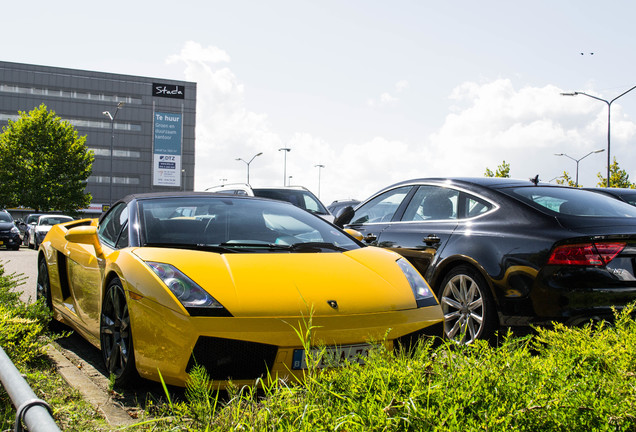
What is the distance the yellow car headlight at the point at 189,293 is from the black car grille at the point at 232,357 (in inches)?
5.8

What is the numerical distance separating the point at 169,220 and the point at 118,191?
320 feet

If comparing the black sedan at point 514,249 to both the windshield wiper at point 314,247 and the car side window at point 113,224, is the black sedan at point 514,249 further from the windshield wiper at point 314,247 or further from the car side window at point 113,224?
the car side window at point 113,224

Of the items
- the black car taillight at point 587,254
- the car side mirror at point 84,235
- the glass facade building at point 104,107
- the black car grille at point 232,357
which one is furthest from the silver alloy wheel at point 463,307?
the glass facade building at point 104,107

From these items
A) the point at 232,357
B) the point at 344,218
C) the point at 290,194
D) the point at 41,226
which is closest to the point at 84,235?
the point at 232,357

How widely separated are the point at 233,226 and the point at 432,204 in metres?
2.16

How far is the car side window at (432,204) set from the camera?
5.70m

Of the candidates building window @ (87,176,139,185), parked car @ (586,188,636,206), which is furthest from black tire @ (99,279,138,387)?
building window @ (87,176,139,185)

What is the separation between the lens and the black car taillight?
4.25 metres

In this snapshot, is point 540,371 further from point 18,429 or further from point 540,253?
point 540,253

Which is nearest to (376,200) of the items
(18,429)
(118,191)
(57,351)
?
(57,351)

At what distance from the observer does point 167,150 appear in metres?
76.1

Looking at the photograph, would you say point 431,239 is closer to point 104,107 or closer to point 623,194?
point 623,194

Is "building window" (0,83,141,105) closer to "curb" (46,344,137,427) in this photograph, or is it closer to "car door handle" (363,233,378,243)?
"car door handle" (363,233,378,243)

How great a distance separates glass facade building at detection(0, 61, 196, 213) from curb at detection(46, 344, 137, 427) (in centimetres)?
8954
